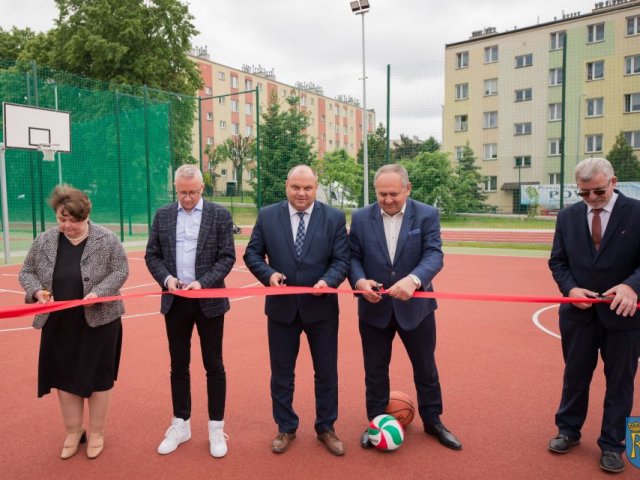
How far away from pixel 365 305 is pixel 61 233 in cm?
221

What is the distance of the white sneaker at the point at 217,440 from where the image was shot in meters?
3.70

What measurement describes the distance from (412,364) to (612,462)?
1.40 metres

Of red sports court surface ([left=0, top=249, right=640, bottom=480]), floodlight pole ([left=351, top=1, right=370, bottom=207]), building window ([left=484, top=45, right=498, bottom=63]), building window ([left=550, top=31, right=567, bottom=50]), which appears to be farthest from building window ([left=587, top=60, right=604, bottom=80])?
building window ([left=484, top=45, right=498, bottom=63])

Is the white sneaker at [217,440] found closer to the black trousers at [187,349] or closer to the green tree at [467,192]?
the black trousers at [187,349]

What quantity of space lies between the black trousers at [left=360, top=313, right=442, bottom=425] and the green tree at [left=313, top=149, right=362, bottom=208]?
69.3 feet

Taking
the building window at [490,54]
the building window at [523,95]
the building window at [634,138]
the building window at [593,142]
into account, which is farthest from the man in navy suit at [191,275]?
the building window at [490,54]

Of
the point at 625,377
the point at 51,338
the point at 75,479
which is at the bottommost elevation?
the point at 75,479

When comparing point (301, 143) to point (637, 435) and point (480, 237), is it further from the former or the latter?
point (637, 435)

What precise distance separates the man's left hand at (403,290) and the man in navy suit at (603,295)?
1.10m

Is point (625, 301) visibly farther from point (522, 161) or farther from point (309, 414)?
point (522, 161)

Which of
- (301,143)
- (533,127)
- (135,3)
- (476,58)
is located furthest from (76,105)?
(476,58)

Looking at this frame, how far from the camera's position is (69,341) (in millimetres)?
3650

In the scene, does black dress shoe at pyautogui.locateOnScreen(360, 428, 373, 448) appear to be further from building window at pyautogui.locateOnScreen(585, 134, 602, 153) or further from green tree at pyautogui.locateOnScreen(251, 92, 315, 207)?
building window at pyautogui.locateOnScreen(585, 134, 602, 153)

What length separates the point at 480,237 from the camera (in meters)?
19.7
